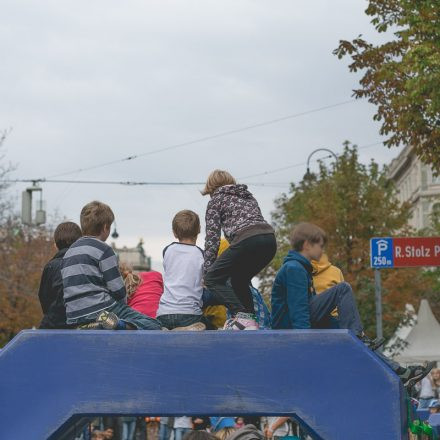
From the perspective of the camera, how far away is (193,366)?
3910mm

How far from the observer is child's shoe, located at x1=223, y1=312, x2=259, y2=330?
17.3 ft

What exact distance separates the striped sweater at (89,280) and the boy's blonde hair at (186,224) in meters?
1.09

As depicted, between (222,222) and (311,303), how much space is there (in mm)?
873

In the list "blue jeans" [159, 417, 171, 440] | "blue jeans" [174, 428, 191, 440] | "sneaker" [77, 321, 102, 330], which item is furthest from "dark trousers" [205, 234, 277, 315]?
"blue jeans" [159, 417, 171, 440]

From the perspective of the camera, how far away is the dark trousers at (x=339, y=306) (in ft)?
18.0

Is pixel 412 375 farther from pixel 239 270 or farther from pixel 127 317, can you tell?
pixel 239 270

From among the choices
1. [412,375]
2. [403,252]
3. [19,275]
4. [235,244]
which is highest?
[19,275]

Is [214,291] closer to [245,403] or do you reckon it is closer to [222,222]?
[222,222]

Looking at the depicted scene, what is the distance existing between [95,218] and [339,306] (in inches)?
49.0

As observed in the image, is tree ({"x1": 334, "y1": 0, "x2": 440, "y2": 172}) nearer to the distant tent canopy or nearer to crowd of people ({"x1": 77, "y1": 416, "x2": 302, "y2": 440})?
crowd of people ({"x1": 77, "y1": 416, "x2": 302, "y2": 440})

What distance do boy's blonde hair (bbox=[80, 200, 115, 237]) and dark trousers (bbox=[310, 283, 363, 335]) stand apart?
3.52ft

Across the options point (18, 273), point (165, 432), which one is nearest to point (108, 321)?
point (165, 432)

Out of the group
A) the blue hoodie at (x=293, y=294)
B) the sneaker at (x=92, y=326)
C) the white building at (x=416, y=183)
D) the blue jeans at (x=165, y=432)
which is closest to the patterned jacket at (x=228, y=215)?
the blue hoodie at (x=293, y=294)

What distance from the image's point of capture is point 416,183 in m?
99.1
